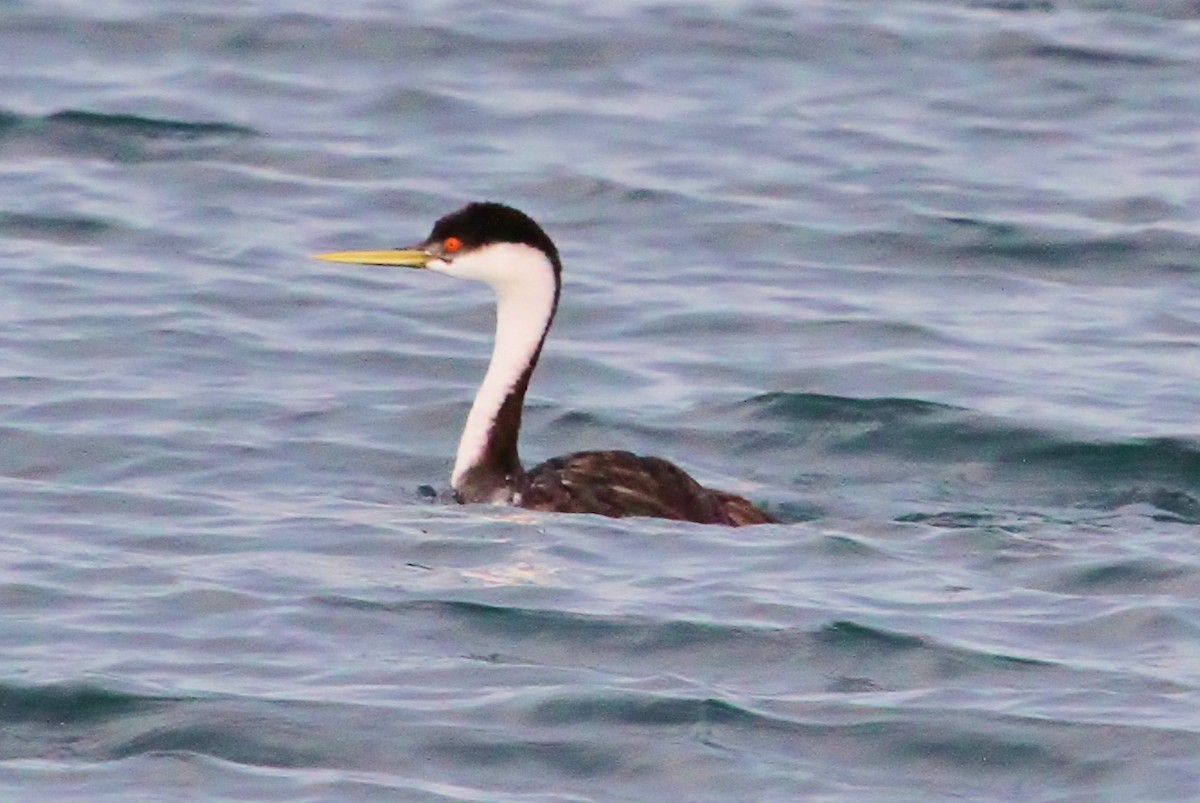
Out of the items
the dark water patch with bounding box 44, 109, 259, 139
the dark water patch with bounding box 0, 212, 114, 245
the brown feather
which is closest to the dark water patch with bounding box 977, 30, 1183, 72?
the dark water patch with bounding box 44, 109, 259, 139

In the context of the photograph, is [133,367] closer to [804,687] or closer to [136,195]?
[136,195]

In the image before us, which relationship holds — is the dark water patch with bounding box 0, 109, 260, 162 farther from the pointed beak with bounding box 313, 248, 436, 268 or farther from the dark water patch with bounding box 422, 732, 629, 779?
the dark water patch with bounding box 422, 732, 629, 779

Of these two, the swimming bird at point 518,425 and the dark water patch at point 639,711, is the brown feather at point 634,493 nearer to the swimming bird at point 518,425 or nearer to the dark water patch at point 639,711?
the swimming bird at point 518,425

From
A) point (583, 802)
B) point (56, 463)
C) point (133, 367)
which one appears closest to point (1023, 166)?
point (133, 367)

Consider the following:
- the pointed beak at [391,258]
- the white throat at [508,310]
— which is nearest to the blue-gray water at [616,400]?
the white throat at [508,310]

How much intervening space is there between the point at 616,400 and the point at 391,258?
1.71 meters

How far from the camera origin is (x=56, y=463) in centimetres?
1184

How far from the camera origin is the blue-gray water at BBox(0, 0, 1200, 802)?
8.51 metres

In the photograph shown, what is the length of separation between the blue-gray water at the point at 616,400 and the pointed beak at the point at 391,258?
29.6 inches

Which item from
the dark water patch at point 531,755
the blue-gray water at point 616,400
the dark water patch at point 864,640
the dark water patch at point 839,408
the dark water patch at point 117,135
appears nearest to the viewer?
the dark water patch at point 531,755

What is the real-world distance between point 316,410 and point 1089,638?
4198 mm

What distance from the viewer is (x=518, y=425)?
39.0 feet

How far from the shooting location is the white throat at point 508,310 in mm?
11844

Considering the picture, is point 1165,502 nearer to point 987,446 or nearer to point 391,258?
point 987,446
